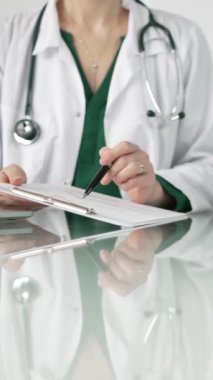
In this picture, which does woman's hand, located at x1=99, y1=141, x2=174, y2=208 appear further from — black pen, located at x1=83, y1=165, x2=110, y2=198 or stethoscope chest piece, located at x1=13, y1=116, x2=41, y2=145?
stethoscope chest piece, located at x1=13, y1=116, x2=41, y2=145

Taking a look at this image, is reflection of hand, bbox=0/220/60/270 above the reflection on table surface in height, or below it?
below

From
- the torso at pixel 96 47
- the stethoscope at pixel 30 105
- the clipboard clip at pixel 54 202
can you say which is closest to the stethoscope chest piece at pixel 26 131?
the stethoscope at pixel 30 105

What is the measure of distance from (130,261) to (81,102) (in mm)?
708

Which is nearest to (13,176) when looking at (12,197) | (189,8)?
(12,197)

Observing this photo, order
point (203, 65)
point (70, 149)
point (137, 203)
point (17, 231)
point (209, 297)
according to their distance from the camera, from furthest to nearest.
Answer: point (203, 65) → point (70, 149) → point (137, 203) → point (17, 231) → point (209, 297)

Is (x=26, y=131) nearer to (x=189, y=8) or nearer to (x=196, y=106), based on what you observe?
(x=196, y=106)

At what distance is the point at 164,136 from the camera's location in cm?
128

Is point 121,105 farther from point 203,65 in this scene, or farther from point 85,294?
point 85,294

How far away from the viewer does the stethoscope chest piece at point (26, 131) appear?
1228mm

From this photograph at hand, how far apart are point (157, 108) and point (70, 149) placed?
0.21m

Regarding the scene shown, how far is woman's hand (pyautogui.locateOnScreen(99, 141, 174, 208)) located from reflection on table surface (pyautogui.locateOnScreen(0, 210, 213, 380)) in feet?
0.69

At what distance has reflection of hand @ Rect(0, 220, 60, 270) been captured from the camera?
2.12 feet

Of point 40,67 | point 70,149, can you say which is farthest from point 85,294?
point 40,67

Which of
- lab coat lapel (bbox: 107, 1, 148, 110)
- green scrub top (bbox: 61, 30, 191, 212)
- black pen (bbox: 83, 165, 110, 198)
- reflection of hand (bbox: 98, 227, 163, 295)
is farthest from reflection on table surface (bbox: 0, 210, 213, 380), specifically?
lab coat lapel (bbox: 107, 1, 148, 110)
